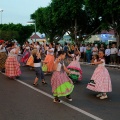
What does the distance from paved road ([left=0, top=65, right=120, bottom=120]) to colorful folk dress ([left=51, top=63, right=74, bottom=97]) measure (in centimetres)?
31

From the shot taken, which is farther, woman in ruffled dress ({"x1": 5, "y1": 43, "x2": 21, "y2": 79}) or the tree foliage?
the tree foliage

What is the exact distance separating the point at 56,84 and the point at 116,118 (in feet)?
7.37

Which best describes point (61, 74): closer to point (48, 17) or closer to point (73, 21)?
point (73, 21)

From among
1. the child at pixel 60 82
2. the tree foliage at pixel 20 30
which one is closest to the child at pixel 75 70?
the child at pixel 60 82

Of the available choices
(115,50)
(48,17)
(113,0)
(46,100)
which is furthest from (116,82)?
(48,17)

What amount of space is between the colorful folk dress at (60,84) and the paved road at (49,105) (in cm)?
31

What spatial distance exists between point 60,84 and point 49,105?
673 millimetres

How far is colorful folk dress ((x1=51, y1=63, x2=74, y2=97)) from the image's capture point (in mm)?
9344

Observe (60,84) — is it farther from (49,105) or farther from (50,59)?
(50,59)

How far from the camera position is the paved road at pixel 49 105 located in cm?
784

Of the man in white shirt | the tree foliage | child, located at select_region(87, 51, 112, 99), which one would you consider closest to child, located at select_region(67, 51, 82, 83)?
child, located at select_region(87, 51, 112, 99)

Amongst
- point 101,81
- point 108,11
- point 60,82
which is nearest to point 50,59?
point 101,81

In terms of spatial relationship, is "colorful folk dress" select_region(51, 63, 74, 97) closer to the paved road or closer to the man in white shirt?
the paved road

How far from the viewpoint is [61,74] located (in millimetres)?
9516
